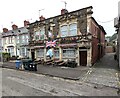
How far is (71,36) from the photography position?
17.7m

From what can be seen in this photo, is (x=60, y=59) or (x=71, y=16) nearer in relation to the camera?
(x=71, y=16)

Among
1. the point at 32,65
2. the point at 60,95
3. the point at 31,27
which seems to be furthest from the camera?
the point at 31,27

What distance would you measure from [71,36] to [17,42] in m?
15.0

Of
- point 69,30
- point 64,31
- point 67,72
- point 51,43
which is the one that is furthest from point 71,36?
point 67,72

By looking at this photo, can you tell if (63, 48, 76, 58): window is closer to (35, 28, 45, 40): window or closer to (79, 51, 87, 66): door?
(79, 51, 87, 66): door

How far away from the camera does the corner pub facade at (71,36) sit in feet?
53.2

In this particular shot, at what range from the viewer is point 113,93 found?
717 cm

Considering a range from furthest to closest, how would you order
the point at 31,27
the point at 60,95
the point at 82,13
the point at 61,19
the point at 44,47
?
the point at 31,27 < the point at 44,47 < the point at 61,19 < the point at 82,13 < the point at 60,95

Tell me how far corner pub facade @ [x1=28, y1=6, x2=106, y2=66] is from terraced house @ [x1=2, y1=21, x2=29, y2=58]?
455 cm

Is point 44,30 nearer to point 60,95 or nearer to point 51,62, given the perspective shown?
point 51,62

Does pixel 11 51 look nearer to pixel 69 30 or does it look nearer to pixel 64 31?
pixel 64 31

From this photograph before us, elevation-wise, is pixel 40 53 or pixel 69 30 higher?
pixel 69 30

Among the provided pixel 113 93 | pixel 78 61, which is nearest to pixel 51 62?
pixel 78 61

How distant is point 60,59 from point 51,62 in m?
1.55
